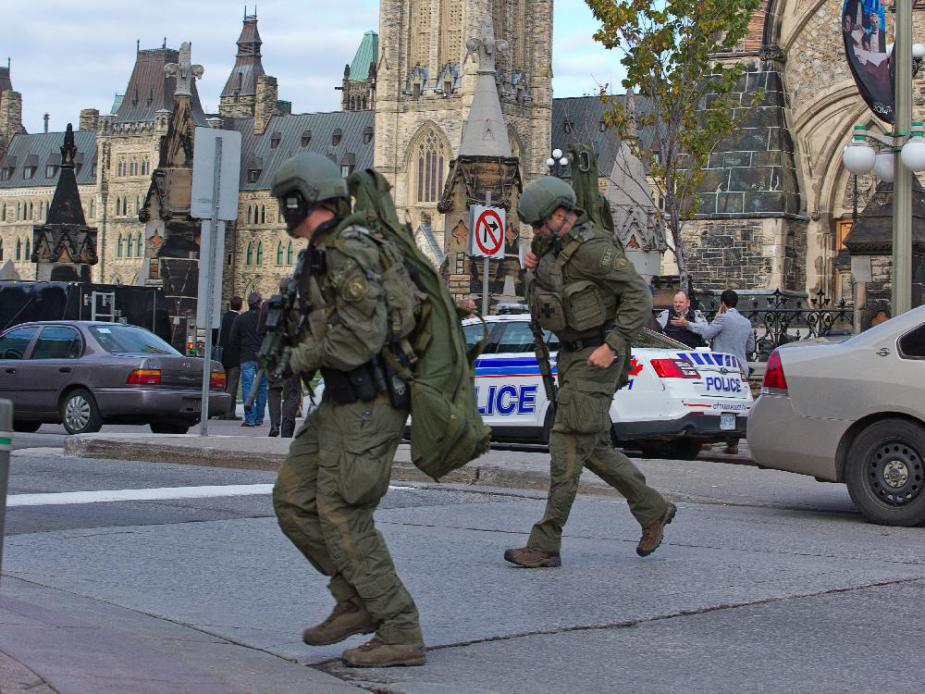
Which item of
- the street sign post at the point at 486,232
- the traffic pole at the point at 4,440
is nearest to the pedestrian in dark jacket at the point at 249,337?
the street sign post at the point at 486,232

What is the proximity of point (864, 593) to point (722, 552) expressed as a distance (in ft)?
4.69

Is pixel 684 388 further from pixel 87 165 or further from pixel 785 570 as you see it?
pixel 87 165

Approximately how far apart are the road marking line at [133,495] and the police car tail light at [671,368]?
4.86 m

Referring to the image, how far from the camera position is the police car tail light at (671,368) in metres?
15.9

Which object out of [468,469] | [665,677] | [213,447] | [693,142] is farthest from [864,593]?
[693,142]

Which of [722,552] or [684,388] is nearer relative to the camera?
[722,552]

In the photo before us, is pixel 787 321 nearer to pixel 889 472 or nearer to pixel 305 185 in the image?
pixel 889 472

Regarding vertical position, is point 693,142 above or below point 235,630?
above

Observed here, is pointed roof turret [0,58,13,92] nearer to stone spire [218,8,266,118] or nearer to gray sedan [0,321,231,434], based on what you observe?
stone spire [218,8,266,118]

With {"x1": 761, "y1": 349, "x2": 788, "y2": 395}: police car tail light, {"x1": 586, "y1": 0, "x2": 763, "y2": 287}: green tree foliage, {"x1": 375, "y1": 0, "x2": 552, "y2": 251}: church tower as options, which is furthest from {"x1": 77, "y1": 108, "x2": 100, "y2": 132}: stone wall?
{"x1": 761, "y1": 349, "x2": 788, "y2": 395}: police car tail light

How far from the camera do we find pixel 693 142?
24797 mm

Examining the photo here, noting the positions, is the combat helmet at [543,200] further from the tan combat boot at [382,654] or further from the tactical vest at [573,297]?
the tan combat boot at [382,654]

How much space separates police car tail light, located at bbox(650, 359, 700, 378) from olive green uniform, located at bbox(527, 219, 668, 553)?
A: 751 cm

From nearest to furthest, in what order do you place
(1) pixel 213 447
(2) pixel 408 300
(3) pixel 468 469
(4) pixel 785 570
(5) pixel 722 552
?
(2) pixel 408 300, (4) pixel 785 570, (5) pixel 722 552, (3) pixel 468 469, (1) pixel 213 447
